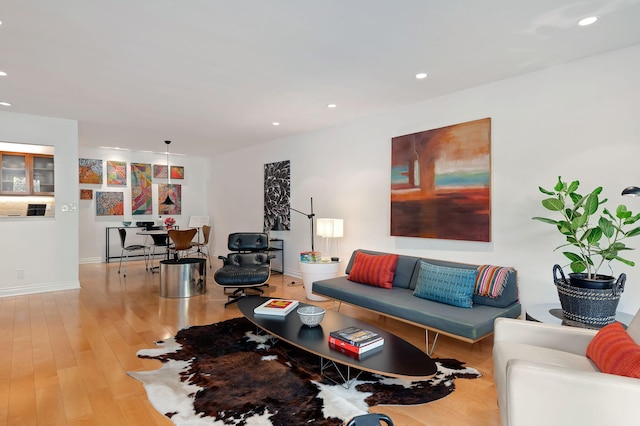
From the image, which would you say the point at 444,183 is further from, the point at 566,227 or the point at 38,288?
the point at 38,288

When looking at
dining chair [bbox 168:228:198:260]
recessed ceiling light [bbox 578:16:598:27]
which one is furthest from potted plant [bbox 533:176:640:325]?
dining chair [bbox 168:228:198:260]

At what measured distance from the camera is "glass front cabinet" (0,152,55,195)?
203 inches

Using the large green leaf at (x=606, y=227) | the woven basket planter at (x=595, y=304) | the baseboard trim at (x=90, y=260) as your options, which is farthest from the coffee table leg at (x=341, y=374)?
the baseboard trim at (x=90, y=260)

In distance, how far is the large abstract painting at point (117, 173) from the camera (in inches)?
314

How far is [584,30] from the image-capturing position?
2.57m

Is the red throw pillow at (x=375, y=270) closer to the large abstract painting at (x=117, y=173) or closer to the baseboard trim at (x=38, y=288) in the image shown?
the baseboard trim at (x=38, y=288)

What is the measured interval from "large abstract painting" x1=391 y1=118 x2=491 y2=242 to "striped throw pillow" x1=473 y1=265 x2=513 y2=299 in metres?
0.43

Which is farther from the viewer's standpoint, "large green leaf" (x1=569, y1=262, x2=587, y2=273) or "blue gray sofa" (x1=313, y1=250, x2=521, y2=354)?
"blue gray sofa" (x1=313, y1=250, x2=521, y2=354)

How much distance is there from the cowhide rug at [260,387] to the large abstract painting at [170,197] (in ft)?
19.9

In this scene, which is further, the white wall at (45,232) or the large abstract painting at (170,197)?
the large abstract painting at (170,197)

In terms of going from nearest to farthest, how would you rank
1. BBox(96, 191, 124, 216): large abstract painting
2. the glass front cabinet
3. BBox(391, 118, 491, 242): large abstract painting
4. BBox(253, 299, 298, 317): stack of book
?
1. BBox(253, 299, 298, 317): stack of book
2. BBox(391, 118, 491, 242): large abstract painting
3. the glass front cabinet
4. BBox(96, 191, 124, 216): large abstract painting

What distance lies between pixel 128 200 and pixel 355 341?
25.0 ft

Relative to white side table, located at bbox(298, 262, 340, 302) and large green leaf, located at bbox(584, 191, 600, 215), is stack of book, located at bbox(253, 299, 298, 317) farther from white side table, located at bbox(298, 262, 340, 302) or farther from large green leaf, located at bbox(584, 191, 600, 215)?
large green leaf, located at bbox(584, 191, 600, 215)

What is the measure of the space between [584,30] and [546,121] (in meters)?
0.87
